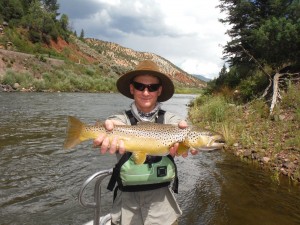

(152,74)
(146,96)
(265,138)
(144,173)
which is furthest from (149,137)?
(265,138)


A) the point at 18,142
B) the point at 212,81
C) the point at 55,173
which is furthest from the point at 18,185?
the point at 212,81

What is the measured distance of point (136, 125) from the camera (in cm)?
311

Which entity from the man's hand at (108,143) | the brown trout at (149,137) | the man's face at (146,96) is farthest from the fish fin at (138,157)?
the man's face at (146,96)

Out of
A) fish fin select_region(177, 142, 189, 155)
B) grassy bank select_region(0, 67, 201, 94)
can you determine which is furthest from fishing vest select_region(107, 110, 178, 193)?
grassy bank select_region(0, 67, 201, 94)

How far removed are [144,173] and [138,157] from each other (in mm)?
170

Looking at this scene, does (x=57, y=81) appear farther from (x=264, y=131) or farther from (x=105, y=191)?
(x=105, y=191)

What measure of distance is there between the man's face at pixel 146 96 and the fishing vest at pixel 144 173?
56 cm

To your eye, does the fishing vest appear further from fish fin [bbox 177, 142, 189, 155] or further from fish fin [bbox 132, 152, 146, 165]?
fish fin [bbox 177, 142, 189, 155]

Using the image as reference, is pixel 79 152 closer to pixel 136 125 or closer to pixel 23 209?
pixel 23 209

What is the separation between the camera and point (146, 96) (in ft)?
11.0

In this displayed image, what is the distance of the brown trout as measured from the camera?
306cm

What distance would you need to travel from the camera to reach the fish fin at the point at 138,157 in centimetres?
302

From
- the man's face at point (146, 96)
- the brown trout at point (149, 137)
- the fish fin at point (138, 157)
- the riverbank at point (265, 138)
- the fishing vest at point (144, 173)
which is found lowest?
the riverbank at point (265, 138)

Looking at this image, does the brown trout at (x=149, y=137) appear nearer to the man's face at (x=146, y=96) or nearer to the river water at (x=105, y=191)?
the man's face at (x=146, y=96)
